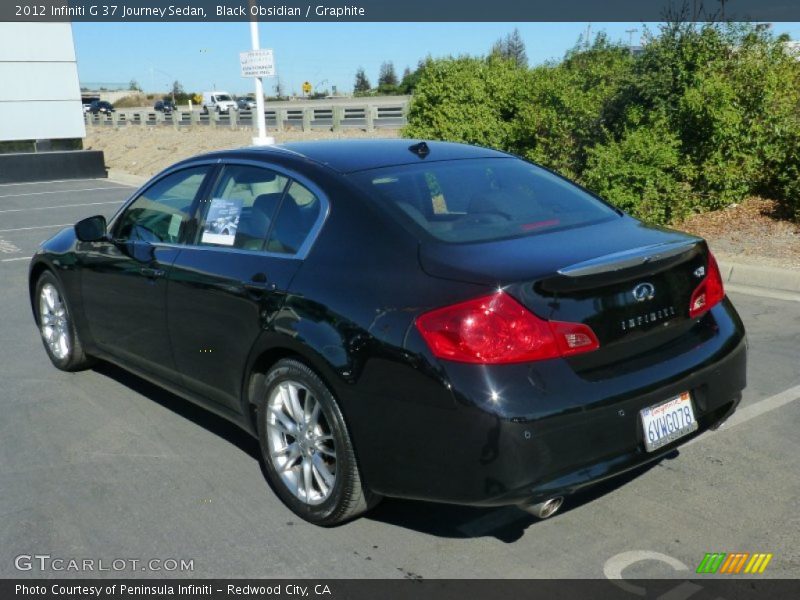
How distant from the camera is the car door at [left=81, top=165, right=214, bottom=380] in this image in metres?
4.63

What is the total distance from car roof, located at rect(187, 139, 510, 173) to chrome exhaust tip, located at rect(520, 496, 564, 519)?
173 centimetres

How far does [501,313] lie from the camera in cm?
305

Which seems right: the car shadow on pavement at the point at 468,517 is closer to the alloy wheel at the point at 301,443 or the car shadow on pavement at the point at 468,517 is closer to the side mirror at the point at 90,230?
the alloy wheel at the point at 301,443

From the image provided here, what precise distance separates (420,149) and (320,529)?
197 cm

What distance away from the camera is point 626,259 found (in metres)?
3.30

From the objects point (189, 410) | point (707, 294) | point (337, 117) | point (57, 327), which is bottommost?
point (337, 117)

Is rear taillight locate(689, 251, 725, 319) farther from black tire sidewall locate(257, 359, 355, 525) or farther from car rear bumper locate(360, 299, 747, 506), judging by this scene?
black tire sidewall locate(257, 359, 355, 525)

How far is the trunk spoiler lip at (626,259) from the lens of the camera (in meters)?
3.18

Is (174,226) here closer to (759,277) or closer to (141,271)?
(141,271)

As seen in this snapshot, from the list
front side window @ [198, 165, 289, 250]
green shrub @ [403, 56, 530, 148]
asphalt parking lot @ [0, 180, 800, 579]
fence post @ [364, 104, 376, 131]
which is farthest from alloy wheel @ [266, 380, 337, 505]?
fence post @ [364, 104, 376, 131]

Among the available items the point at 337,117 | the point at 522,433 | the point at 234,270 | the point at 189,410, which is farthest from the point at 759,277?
the point at 337,117

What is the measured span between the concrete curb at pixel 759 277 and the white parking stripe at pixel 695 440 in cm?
275
